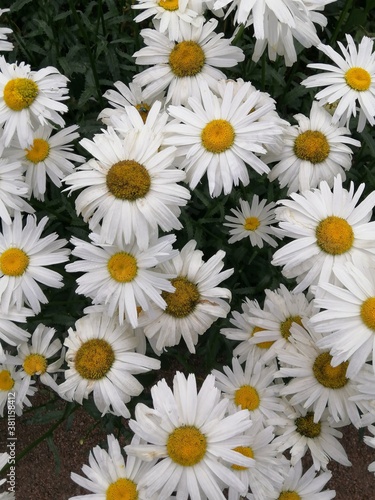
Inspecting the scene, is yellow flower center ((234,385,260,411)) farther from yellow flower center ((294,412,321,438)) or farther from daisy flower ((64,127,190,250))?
daisy flower ((64,127,190,250))

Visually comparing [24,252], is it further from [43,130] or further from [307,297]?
[307,297]

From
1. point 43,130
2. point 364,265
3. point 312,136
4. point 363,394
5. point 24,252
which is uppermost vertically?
point 312,136

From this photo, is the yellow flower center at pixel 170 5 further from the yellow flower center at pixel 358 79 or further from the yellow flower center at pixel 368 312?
the yellow flower center at pixel 368 312

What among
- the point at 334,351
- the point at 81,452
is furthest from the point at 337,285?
the point at 81,452

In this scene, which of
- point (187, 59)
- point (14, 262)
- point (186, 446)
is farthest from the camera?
point (187, 59)

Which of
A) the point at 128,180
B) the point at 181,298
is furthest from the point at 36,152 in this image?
the point at 181,298

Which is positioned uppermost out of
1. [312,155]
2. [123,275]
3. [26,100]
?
[312,155]

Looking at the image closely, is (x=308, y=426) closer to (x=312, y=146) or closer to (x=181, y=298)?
(x=181, y=298)
